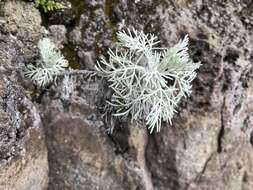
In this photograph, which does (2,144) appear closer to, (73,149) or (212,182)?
(73,149)

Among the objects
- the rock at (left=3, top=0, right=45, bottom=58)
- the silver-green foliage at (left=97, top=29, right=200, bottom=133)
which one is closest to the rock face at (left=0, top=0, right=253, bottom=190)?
the rock at (left=3, top=0, right=45, bottom=58)

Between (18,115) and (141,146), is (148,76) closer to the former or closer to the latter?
(141,146)

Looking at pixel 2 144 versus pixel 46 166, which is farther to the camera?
pixel 46 166

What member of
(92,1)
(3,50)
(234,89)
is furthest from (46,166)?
(234,89)

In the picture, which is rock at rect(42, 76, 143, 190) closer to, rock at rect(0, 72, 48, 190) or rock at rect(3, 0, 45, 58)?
rock at rect(0, 72, 48, 190)

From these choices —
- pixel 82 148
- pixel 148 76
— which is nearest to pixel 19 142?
pixel 82 148
